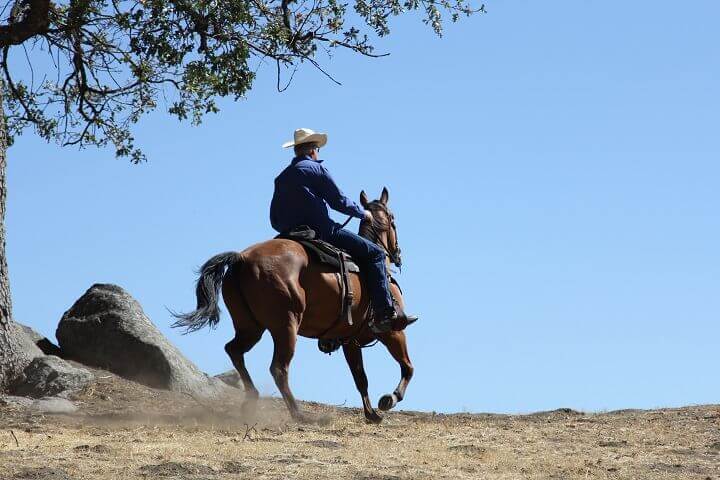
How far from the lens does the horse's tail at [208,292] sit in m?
12.1

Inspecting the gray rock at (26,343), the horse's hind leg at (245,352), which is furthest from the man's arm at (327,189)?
the gray rock at (26,343)

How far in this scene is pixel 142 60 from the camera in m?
16.3

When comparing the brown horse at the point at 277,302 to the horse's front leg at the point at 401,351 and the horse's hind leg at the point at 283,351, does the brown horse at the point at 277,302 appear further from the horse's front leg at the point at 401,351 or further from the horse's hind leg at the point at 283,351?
the horse's front leg at the point at 401,351

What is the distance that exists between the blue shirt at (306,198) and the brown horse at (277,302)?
1.73 ft

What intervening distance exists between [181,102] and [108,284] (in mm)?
3005

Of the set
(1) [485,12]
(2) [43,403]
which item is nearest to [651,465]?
(2) [43,403]

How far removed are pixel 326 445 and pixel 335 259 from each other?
2.55 metres

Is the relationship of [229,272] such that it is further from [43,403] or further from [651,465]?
[651,465]

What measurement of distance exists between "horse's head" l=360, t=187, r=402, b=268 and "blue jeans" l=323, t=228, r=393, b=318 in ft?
2.83

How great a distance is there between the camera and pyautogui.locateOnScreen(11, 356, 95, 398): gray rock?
48.2ft

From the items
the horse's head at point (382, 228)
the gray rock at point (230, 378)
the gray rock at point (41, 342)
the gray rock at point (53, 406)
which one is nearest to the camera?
the gray rock at point (53, 406)

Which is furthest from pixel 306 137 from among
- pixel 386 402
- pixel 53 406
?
pixel 53 406

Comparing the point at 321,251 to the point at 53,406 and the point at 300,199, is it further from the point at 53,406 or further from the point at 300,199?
the point at 53,406

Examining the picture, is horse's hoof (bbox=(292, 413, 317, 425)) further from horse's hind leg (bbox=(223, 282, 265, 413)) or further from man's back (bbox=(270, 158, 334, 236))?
man's back (bbox=(270, 158, 334, 236))
